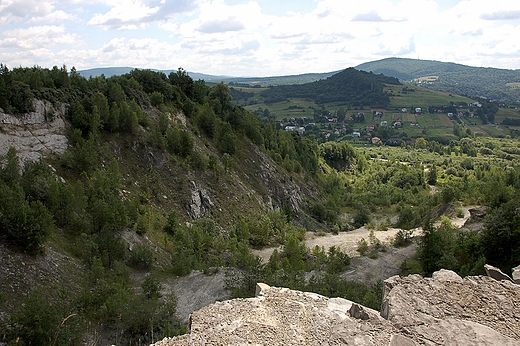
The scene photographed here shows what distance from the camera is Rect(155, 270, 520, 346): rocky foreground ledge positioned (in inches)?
400

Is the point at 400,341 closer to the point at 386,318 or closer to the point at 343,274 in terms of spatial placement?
the point at 386,318

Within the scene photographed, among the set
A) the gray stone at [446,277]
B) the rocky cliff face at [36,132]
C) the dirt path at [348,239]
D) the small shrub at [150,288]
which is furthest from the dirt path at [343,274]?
the rocky cliff face at [36,132]

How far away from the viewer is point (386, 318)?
37.0 feet

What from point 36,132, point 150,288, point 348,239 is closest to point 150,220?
point 150,288

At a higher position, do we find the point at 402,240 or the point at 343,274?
the point at 343,274

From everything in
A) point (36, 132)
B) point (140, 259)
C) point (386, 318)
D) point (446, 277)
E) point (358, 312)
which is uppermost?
point (36, 132)

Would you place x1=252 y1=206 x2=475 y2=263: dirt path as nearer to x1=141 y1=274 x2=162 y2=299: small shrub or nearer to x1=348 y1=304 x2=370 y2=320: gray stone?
x1=141 y1=274 x2=162 y2=299: small shrub

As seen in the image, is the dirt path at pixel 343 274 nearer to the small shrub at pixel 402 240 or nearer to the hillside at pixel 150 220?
the hillside at pixel 150 220

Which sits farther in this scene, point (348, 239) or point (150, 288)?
point (348, 239)

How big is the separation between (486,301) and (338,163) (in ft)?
262

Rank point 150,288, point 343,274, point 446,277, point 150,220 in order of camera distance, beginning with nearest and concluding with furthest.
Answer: point 446,277, point 150,288, point 343,274, point 150,220

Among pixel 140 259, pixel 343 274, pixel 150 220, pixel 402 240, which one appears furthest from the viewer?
pixel 402 240

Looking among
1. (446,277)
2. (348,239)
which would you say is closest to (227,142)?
(348,239)

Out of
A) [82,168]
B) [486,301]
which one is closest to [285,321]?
[486,301]
